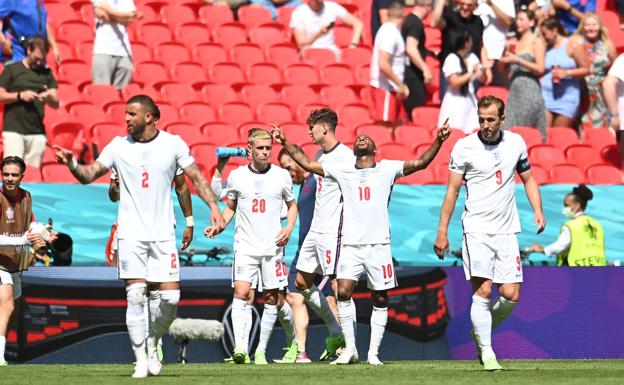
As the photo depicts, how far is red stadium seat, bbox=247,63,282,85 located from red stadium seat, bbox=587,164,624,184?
15.4 feet

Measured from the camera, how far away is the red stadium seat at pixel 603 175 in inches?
742

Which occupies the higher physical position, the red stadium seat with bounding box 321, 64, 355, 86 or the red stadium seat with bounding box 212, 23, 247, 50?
the red stadium seat with bounding box 212, 23, 247, 50

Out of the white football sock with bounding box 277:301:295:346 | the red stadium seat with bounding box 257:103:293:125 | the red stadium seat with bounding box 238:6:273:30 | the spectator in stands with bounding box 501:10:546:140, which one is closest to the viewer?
the white football sock with bounding box 277:301:295:346

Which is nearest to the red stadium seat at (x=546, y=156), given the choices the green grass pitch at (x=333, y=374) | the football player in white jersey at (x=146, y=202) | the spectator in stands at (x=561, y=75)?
the spectator in stands at (x=561, y=75)

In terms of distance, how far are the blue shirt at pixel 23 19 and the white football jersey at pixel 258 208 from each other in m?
5.91

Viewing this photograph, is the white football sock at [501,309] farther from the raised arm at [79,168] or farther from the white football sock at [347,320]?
the raised arm at [79,168]

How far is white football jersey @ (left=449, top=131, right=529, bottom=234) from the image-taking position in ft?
37.6

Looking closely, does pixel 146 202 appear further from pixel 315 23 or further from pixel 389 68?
pixel 315 23

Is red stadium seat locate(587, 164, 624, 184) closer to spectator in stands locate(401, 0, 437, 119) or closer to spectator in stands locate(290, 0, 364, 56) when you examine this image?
spectator in stands locate(401, 0, 437, 119)

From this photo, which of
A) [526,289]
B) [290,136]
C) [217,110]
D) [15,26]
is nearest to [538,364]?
[526,289]

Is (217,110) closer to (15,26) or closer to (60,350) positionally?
(15,26)

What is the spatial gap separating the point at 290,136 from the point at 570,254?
4586 millimetres

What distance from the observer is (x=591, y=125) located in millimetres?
20609

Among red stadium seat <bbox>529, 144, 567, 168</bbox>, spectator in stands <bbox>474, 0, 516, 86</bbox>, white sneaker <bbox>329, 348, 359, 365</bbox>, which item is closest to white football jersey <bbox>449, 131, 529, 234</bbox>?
white sneaker <bbox>329, 348, 359, 365</bbox>
